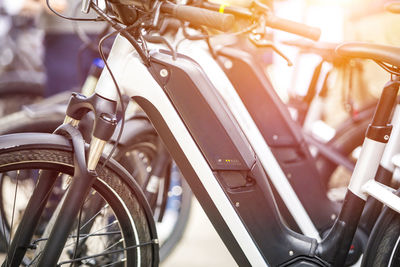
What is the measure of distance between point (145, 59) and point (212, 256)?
1542mm

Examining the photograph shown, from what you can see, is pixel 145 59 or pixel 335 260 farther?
pixel 335 260

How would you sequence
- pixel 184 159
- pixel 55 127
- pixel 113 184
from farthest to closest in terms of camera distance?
pixel 55 127
pixel 184 159
pixel 113 184

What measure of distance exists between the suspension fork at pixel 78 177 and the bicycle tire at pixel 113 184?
4 centimetres

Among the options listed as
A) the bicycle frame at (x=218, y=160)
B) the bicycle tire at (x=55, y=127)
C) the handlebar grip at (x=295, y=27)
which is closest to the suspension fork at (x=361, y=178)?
the bicycle frame at (x=218, y=160)

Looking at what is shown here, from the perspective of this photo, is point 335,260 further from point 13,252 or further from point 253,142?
point 13,252

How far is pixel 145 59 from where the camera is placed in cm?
158

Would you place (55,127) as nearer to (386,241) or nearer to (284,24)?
(284,24)

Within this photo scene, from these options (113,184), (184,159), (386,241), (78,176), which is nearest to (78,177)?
(78,176)

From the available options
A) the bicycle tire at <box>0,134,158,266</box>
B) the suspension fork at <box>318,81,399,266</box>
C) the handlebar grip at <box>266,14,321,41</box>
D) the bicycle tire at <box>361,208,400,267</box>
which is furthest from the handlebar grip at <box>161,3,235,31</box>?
the bicycle tire at <box>361,208,400,267</box>

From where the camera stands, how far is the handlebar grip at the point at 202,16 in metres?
1.47

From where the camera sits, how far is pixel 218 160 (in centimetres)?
168

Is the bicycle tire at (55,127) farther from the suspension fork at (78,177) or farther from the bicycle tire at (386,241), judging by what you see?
the bicycle tire at (386,241)

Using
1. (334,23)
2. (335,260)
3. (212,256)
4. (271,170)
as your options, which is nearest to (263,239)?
(335,260)

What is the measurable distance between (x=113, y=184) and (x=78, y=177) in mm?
131
